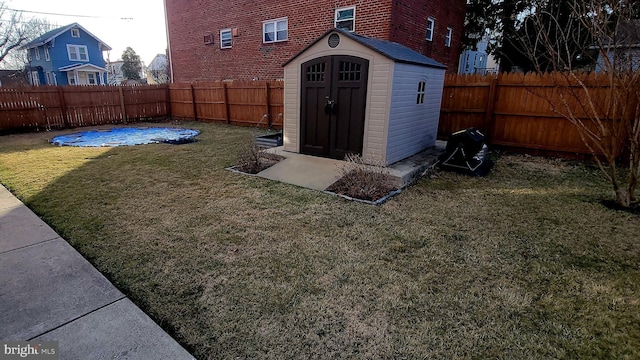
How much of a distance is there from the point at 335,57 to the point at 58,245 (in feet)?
16.8

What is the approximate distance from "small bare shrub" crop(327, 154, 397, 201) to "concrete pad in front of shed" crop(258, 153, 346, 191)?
0.25m

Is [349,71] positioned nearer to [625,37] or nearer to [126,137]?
[625,37]

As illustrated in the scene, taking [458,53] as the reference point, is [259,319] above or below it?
below

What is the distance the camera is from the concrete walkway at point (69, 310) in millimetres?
2039

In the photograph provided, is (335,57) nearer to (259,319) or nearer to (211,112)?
(259,319)

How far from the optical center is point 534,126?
25.6 ft

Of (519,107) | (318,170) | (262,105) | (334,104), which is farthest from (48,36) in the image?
(519,107)

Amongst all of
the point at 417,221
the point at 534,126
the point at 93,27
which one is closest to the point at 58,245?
the point at 417,221

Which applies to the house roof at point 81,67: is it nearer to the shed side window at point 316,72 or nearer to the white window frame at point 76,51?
the white window frame at point 76,51

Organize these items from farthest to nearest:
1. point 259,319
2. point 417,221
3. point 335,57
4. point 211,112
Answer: point 211,112, point 335,57, point 417,221, point 259,319

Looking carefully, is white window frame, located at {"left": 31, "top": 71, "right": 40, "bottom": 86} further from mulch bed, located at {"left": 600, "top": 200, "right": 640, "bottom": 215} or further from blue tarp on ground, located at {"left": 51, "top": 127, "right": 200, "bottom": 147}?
mulch bed, located at {"left": 600, "top": 200, "right": 640, "bottom": 215}

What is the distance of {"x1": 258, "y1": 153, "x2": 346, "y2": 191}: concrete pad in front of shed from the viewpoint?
18.5 ft

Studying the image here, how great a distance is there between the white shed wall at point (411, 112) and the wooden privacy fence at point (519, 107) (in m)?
1.28

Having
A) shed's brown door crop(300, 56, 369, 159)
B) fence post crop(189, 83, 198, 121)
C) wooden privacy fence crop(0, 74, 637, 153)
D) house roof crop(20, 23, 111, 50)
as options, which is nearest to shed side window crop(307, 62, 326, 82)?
shed's brown door crop(300, 56, 369, 159)
